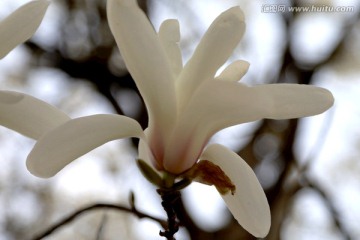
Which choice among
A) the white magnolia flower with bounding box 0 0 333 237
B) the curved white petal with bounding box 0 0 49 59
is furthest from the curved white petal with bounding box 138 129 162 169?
the curved white petal with bounding box 0 0 49 59

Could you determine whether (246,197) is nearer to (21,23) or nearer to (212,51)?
(212,51)

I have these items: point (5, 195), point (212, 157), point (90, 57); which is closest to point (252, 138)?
point (90, 57)

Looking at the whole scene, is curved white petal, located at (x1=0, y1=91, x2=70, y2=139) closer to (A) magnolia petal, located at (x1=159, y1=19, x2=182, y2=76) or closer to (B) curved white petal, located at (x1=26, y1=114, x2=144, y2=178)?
(B) curved white petal, located at (x1=26, y1=114, x2=144, y2=178)

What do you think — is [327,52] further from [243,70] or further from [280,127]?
[243,70]

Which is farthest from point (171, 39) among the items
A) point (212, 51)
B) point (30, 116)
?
point (30, 116)

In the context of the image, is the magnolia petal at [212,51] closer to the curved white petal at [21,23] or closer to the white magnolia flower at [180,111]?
the white magnolia flower at [180,111]

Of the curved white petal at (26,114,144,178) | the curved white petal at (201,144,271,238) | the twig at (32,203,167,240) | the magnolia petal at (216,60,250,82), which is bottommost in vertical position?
the twig at (32,203,167,240)

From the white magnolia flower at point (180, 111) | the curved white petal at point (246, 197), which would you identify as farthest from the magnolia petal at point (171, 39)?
the curved white petal at point (246, 197)
